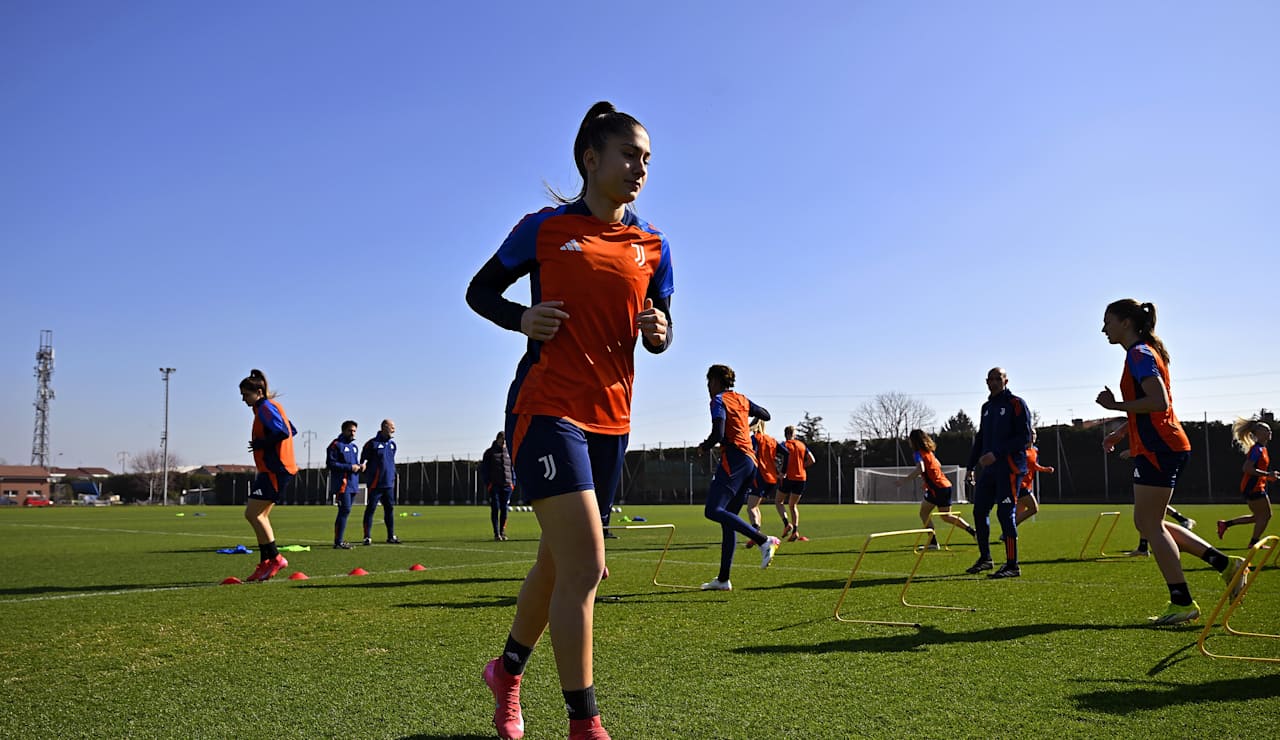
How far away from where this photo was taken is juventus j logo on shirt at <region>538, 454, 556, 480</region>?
309 cm

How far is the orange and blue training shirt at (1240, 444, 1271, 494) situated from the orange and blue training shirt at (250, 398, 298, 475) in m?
12.1

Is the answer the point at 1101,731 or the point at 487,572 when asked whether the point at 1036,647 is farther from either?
the point at 487,572

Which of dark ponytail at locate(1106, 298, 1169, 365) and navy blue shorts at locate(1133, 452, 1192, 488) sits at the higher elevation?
dark ponytail at locate(1106, 298, 1169, 365)

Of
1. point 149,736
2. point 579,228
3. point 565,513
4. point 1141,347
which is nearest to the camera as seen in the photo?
point 565,513

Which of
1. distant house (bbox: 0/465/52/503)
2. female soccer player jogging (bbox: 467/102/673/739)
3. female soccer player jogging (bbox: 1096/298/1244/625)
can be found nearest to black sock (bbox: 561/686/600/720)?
female soccer player jogging (bbox: 467/102/673/739)

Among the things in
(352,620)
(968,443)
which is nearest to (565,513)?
(352,620)

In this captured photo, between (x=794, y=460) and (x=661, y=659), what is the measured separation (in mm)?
13632

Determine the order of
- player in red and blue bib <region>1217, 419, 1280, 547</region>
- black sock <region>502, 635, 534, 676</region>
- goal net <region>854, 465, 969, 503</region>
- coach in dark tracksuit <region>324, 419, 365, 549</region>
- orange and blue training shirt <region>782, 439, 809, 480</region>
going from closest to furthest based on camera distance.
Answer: black sock <region>502, 635, 534, 676</region>
player in red and blue bib <region>1217, 419, 1280, 547</region>
coach in dark tracksuit <region>324, 419, 365, 549</region>
orange and blue training shirt <region>782, 439, 809, 480</region>
goal net <region>854, 465, 969, 503</region>

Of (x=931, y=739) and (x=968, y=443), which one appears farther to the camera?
(x=968, y=443)

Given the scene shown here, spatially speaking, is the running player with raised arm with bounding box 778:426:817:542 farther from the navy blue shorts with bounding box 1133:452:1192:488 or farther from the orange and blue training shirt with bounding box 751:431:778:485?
the navy blue shorts with bounding box 1133:452:1192:488

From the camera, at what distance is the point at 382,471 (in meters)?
16.1

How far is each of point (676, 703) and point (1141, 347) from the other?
4.44m

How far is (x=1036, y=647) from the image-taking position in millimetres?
5305

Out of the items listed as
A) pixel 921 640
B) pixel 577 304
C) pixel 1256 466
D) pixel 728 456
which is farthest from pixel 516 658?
pixel 1256 466
